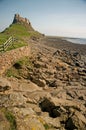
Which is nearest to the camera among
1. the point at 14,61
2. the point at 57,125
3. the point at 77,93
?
the point at 57,125

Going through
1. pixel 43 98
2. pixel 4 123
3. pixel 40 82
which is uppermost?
pixel 4 123

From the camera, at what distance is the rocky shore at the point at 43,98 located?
11.2 metres

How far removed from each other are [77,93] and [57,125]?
777cm

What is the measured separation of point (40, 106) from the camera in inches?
598

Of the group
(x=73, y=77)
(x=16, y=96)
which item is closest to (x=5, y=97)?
(x=16, y=96)

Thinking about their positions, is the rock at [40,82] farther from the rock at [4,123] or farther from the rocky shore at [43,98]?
the rock at [4,123]

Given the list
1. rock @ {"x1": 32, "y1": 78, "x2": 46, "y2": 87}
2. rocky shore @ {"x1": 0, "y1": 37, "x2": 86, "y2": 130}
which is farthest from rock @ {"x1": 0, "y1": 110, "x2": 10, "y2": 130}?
rock @ {"x1": 32, "y1": 78, "x2": 46, "y2": 87}

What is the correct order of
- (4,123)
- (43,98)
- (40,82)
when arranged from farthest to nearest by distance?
(40,82) → (43,98) → (4,123)

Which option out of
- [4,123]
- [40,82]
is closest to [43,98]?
[40,82]

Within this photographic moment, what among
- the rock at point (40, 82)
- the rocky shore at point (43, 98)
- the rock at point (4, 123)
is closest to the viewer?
the rock at point (4, 123)

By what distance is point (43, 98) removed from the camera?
1692 centimetres

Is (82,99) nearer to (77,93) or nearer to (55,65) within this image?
(77,93)

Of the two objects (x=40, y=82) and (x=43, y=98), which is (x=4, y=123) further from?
(x=40, y=82)

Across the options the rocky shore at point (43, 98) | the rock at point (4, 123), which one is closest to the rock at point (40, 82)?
the rocky shore at point (43, 98)
